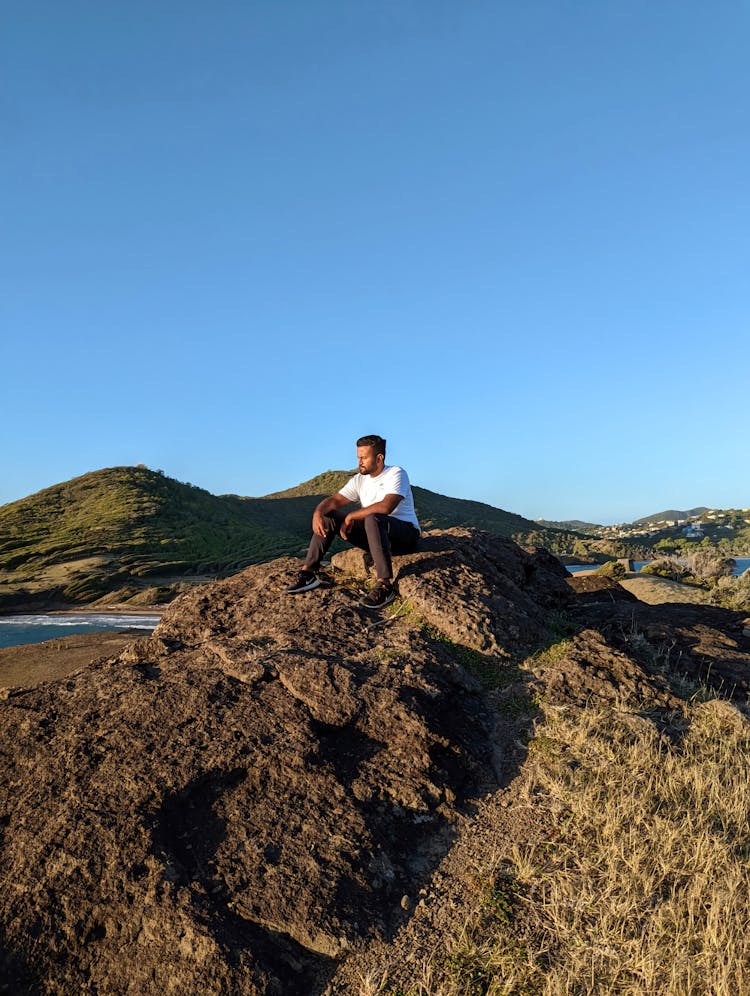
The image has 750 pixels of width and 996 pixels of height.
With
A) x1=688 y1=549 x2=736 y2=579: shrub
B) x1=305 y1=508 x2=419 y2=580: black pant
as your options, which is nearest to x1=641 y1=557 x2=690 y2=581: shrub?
x1=688 y1=549 x2=736 y2=579: shrub

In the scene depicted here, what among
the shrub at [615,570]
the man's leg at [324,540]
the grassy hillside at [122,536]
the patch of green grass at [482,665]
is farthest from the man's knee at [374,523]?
the grassy hillside at [122,536]

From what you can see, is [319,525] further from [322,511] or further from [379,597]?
[379,597]

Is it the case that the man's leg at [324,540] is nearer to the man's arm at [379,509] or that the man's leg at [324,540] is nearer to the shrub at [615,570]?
the man's arm at [379,509]

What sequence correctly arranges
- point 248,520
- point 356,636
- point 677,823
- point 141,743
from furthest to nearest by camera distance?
point 248,520, point 356,636, point 141,743, point 677,823

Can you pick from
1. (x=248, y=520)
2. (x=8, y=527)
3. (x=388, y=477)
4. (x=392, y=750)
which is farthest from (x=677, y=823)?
(x=248, y=520)

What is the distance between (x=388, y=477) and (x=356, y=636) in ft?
6.26

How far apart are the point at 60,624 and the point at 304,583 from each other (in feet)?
62.8

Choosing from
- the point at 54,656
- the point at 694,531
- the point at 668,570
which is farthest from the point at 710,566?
the point at 694,531

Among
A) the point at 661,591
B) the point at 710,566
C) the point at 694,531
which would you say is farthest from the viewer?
the point at 694,531

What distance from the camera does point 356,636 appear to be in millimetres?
6156

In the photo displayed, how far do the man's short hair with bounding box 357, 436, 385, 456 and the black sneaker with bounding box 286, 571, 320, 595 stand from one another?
161 cm

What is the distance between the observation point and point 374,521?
6695 mm

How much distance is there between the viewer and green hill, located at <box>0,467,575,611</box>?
94.0 feet

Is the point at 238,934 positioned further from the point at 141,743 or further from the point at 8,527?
the point at 8,527
